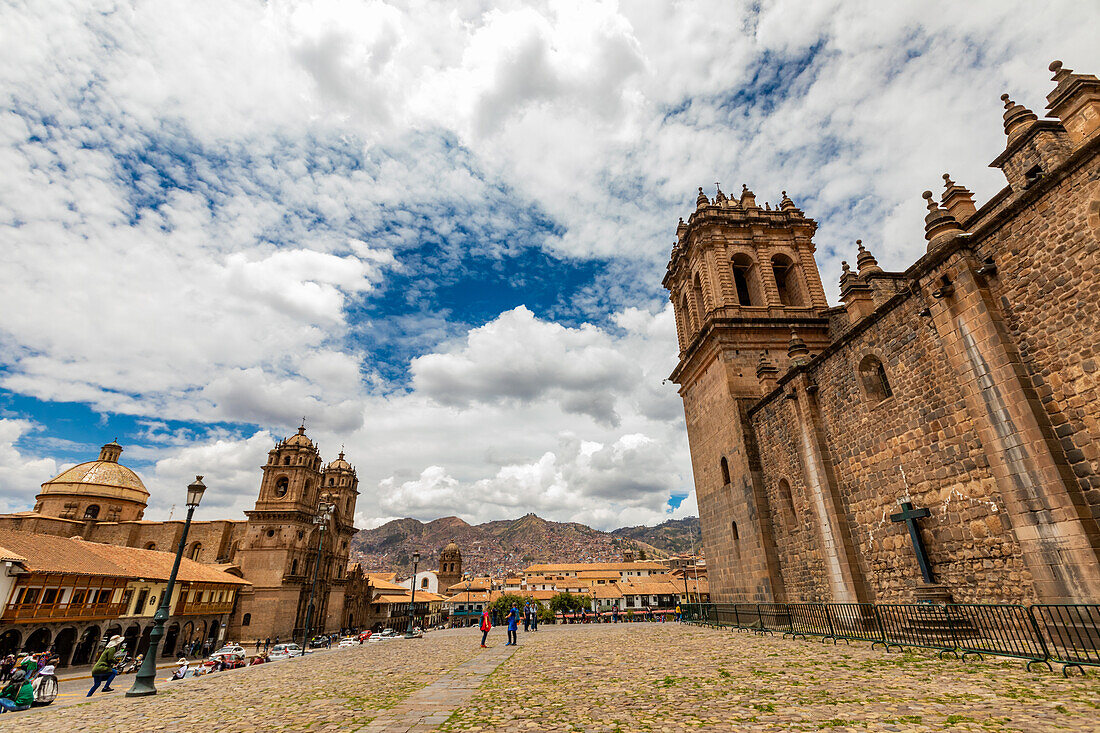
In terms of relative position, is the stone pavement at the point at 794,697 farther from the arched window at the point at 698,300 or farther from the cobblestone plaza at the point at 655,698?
the arched window at the point at 698,300

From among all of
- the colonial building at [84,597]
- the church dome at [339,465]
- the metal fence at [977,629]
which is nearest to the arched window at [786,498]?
the metal fence at [977,629]

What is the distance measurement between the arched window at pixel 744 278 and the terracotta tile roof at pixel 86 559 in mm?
32806

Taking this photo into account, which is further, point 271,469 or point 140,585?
point 271,469

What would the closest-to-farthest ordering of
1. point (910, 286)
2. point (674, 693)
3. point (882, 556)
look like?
1. point (674, 693)
2. point (910, 286)
3. point (882, 556)

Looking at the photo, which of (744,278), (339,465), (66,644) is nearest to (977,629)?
(744,278)

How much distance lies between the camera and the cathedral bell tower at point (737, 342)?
18.7m

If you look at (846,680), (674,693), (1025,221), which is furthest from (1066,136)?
(674,693)

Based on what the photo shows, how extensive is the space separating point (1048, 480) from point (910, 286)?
4.92 m

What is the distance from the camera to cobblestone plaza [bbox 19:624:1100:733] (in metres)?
5.03

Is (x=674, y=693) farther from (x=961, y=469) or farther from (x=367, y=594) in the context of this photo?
(x=367, y=594)

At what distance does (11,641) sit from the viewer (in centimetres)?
2414

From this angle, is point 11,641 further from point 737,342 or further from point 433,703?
point 737,342

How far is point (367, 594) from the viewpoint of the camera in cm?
7012

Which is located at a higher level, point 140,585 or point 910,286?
point 910,286
